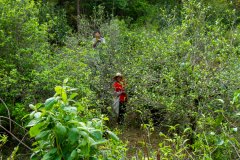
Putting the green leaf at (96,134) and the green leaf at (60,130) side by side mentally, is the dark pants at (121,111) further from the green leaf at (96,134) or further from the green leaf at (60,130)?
the green leaf at (60,130)

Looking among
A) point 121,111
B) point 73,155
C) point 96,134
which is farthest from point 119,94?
point 73,155

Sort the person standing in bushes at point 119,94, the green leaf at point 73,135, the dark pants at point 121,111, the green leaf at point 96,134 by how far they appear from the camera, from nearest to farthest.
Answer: the green leaf at point 73,135 → the green leaf at point 96,134 → the person standing in bushes at point 119,94 → the dark pants at point 121,111

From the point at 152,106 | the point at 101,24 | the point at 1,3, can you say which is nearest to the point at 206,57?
the point at 152,106

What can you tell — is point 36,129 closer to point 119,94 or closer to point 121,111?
point 119,94

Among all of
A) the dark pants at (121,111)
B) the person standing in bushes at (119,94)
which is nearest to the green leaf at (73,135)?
the person standing in bushes at (119,94)

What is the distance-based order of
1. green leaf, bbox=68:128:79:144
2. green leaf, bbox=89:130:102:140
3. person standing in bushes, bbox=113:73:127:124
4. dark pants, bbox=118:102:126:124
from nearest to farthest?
green leaf, bbox=68:128:79:144
green leaf, bbox=89:130:102:140
person standing in bushes, bbox=113:73:127:124
dark pants, bbox=118:102:126:124

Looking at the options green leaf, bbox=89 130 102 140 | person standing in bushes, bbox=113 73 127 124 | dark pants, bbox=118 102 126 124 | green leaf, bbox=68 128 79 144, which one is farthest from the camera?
dark pants, bbox=118 102 126 124

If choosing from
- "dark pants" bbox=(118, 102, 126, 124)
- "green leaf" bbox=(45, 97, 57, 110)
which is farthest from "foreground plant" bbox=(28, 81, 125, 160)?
"dark pants" bbox=(118, 102, 126, 124)

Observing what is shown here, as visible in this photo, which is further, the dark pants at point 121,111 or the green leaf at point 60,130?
the dark pants at point 121,111

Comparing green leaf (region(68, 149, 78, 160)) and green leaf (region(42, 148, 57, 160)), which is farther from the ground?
green leaf (region(68, 149, 78, 160))

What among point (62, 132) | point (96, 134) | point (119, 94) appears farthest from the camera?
point (119, 94)

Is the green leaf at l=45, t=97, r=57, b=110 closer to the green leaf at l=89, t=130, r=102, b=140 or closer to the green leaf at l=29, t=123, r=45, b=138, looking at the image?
the green leaf at l=29, t=123, r=45, b=138

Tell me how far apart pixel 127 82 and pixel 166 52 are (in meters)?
1.65

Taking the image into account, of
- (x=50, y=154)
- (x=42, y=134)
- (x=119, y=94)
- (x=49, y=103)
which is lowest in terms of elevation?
(x=119, y=94)
